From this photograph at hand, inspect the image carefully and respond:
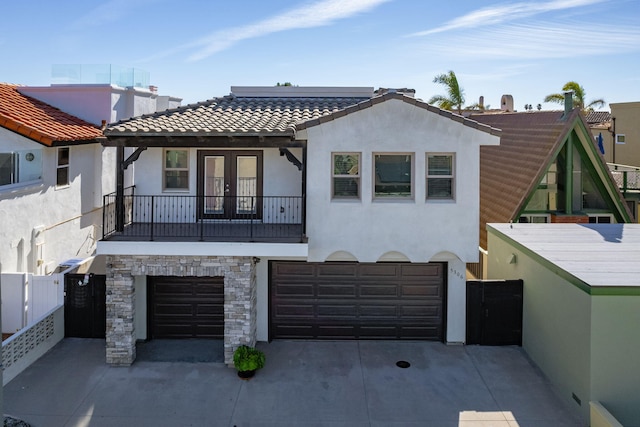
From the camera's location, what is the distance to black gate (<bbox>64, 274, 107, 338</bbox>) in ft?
47.8

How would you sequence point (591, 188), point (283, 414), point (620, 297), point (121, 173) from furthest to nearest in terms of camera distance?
1. point (591, 188)
2. point (121, 173)
3. point (283, 414)
4. point (620, 297)

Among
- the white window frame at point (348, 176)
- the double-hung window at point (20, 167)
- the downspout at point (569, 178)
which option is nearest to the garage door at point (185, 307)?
the white window frame at point (348, 176)

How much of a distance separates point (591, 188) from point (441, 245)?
31.0ft

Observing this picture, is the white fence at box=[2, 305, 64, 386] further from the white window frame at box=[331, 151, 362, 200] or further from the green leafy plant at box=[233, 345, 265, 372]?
the white window frame at box=[331, 151, 362, 200]

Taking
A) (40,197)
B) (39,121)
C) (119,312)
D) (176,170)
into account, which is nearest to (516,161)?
(176,170)

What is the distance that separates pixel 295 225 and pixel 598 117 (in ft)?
124

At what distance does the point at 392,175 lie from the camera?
46.2 ft

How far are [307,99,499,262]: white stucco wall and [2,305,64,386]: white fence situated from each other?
23.8 feet

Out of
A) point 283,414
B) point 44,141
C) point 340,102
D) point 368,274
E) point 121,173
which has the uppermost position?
point 340,102

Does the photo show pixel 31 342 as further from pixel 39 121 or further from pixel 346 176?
pixel 346 176

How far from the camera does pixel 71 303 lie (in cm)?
1473

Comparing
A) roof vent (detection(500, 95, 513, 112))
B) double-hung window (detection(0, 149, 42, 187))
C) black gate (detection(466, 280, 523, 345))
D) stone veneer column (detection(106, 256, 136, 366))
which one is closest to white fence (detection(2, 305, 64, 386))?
stone veneer column (detection(106, 256, 136, 366))

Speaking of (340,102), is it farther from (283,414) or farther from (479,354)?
(283,414)

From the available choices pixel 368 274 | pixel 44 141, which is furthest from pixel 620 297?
pixel 44 141
